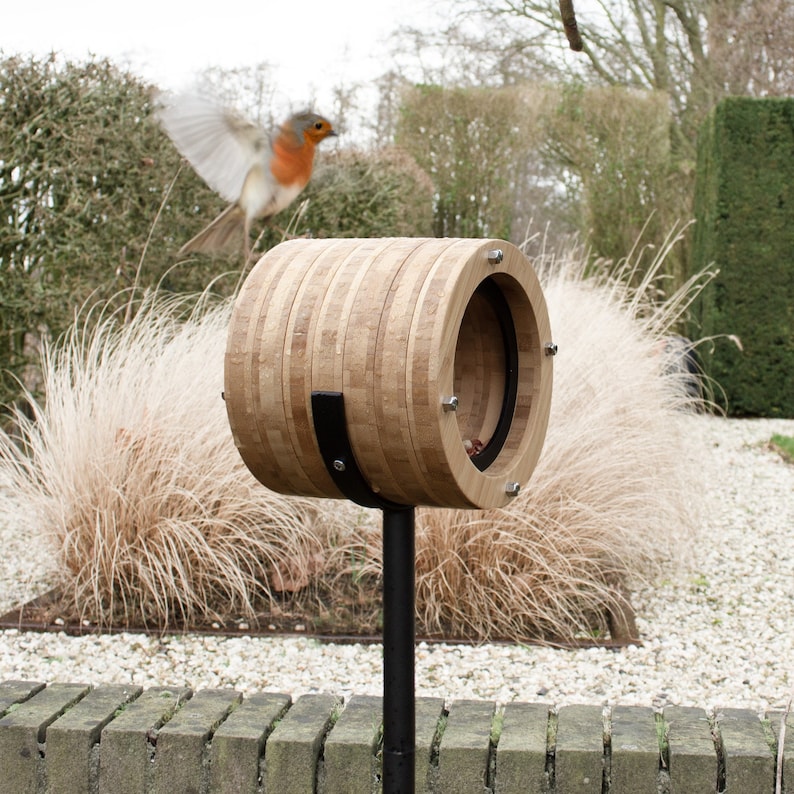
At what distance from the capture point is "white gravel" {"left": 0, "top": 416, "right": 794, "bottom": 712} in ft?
7.89

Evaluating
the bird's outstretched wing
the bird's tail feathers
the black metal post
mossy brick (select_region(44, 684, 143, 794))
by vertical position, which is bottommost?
mossy brick (select_region(44, 684, 143, 794))

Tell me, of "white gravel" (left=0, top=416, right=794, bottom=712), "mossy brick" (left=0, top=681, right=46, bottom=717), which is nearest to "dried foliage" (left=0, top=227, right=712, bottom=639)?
"white gravel" (left=0, top=416, right=794, bottom=712)

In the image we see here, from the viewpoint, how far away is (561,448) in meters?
3.14

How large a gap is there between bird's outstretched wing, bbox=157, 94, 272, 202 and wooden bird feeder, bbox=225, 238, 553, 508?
Answer: 6.13 ft

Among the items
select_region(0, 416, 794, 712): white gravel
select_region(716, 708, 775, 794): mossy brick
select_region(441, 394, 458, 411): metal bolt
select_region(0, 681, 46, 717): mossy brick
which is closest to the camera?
select_region(441, 394, 458, 411): metal bolt

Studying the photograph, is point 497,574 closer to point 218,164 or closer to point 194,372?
point 194,372

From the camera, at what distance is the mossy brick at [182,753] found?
5.39 ft

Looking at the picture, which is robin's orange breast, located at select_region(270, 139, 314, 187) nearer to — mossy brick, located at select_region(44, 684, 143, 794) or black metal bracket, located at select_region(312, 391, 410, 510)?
mossy brick, located at select_region(44, 684, 143, 794)

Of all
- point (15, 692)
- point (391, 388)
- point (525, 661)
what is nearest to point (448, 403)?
point (391, 388)

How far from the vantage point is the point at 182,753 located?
1646 mm

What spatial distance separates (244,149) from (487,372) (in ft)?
6.39

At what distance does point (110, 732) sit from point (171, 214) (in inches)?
171

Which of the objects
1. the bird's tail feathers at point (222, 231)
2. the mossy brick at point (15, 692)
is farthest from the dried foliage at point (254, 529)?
the mossy brick at point (15, 692)

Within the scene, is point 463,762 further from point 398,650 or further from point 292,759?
point 398,650
